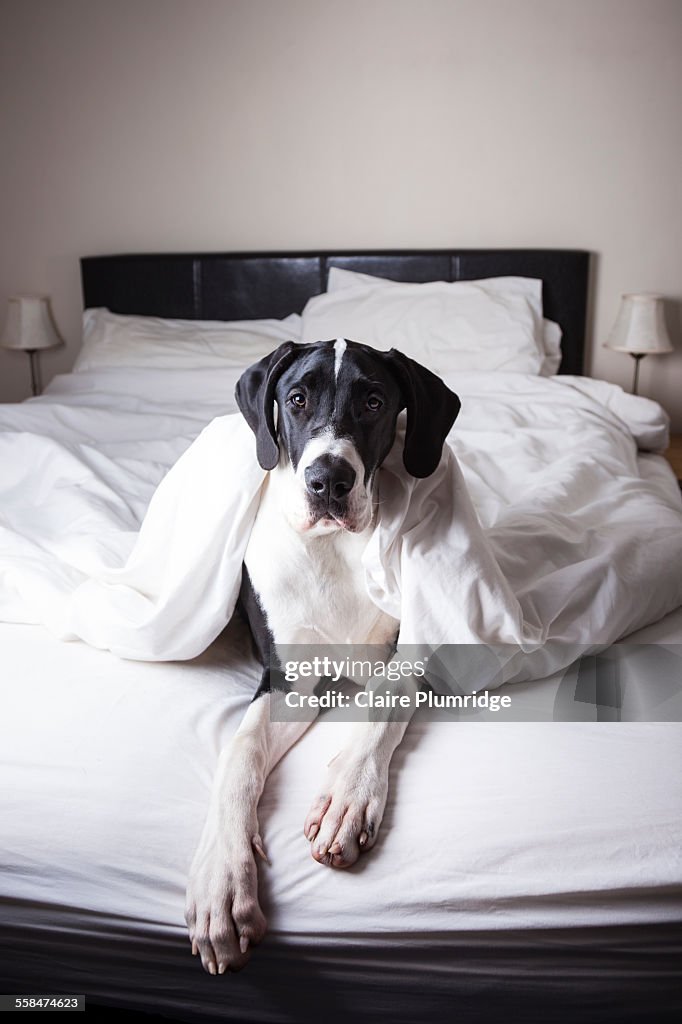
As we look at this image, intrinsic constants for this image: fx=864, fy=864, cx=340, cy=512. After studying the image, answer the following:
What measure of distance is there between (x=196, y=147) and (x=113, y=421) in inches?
66.9

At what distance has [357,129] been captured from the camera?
3.62 metres

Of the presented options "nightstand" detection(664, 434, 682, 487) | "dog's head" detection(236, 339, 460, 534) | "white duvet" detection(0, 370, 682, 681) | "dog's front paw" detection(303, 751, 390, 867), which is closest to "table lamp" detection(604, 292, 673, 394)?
"nightstand" detection(664, 434, 682, 487)

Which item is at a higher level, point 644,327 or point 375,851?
point 644,327

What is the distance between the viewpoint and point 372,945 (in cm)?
104

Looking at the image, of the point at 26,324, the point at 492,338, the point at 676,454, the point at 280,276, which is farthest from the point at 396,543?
the point at 26,324

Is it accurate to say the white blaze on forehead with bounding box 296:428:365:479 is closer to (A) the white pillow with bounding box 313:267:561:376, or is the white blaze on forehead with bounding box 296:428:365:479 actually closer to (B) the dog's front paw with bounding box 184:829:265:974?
(B) the dog's front paw with bounding box 184:829:265:974

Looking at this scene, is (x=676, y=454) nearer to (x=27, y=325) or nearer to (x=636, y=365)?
(x=636, y=365)

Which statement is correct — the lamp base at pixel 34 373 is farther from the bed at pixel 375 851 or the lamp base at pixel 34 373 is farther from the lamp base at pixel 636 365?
the bed at pixel 375 851

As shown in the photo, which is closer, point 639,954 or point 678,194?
point 639,954

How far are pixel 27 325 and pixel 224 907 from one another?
3460mm

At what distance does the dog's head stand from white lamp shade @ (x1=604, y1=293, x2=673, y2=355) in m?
2.33

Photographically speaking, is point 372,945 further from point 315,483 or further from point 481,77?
point 481,77

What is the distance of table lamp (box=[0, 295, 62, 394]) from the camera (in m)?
3.92

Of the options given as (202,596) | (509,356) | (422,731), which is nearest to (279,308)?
(509,356)
